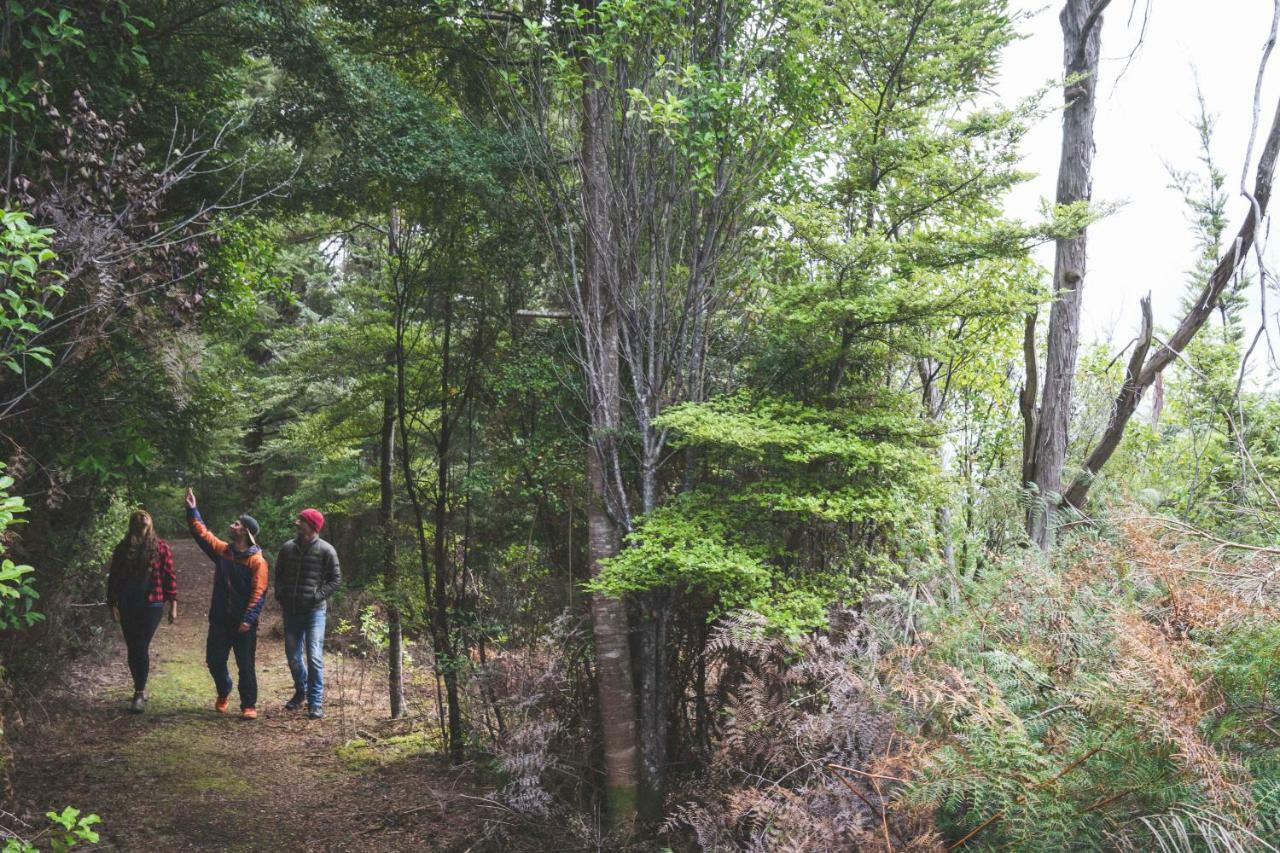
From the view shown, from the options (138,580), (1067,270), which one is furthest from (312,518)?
(1067,270)

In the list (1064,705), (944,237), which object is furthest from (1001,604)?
(944,237)

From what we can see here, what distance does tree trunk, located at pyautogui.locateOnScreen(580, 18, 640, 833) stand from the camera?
5465mm

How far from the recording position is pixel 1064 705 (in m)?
2.78

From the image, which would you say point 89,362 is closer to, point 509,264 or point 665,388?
point 509,264

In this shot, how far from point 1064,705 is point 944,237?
10.3 ft

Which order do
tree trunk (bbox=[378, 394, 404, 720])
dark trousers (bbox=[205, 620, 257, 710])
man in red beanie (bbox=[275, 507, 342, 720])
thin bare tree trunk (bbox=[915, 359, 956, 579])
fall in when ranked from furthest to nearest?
tree trunk (bbox=[378, 394, 404, 720]) < man in red beanie (bbox=[275, 507, 342, 720]) < dark trousers (bbox=[205, 620, 257, 710]) < thin bare tree trunk (bbox=[915, 359, 956, 579])

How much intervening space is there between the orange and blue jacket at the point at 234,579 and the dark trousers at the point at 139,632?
44 cm

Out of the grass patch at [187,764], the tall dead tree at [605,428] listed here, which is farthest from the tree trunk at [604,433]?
the grass patch at [187,764]

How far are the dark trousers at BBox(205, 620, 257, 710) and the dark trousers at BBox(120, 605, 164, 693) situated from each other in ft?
1.46

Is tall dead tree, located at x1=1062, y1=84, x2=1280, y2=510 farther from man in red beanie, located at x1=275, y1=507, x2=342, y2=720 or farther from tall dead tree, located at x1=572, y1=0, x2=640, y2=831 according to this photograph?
man in red beanie, located at x1=275, y1=507, x2=342, y2=720

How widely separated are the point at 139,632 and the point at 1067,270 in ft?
27.0

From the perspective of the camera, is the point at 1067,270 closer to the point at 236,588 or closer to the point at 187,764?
the point at 236,588

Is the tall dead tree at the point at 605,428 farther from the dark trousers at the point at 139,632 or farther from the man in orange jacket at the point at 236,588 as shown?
the dark trousers at the point at 139,632

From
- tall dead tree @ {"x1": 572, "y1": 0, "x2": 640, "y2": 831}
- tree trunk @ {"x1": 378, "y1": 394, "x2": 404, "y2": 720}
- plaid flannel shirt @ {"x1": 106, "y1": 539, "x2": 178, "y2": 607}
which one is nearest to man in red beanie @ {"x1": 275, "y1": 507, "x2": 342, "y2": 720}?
tree trunk @ {"x1": 378, "y1": 394, "x2": 404, "y2": 720}
